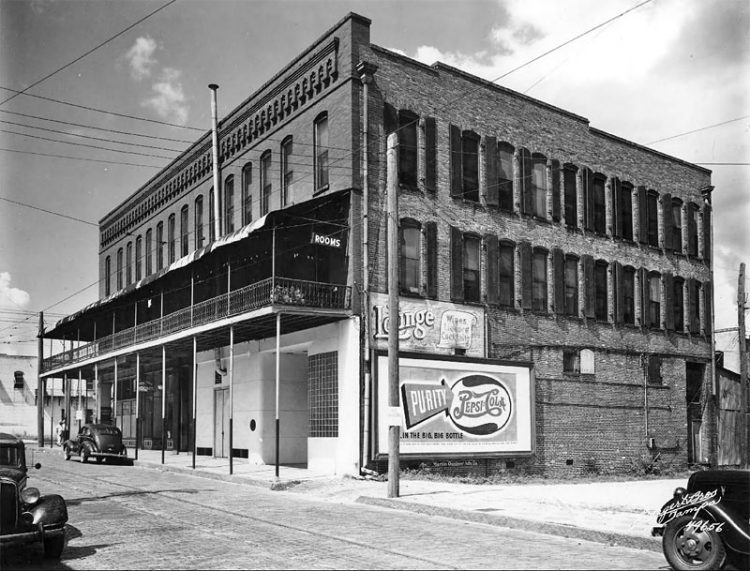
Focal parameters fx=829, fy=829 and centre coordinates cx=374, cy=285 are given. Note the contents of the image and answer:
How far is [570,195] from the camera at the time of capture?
3167 cm

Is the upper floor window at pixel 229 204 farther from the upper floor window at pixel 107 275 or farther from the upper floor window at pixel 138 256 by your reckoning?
the upper floor window at pixel 107 275

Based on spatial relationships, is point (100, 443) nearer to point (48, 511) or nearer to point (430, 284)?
point (430, 284)

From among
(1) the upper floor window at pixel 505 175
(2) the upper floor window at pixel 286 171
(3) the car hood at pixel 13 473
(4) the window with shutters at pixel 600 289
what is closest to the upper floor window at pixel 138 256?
(2) the upper floor window at pixel 286 171

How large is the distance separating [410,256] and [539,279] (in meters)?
6.60

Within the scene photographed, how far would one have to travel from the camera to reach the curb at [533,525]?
444 inches

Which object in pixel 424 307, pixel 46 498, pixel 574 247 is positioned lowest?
pixel 46 498

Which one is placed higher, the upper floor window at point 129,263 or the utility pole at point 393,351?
the upper floor window at point 129,263

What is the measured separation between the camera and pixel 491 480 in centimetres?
2409

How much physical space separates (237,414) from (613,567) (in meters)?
22.1

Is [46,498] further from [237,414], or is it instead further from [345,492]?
[237,414]

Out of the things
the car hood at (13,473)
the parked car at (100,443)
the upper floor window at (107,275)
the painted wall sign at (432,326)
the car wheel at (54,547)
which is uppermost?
the upper floor window at (107,275)

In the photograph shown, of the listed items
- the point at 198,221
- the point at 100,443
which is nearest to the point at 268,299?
the point at 100,443

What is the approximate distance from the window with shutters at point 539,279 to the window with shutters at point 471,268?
9.40 ft

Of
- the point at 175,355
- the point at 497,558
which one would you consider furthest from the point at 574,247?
the point at 497,558
